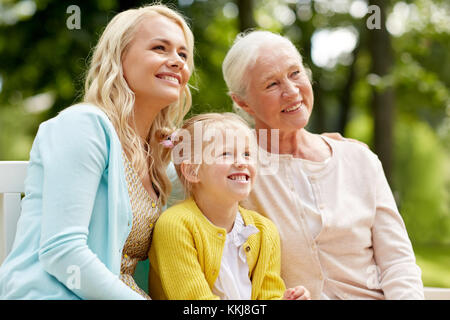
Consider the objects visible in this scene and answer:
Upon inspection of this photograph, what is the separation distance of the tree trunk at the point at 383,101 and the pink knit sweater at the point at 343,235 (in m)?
3.62

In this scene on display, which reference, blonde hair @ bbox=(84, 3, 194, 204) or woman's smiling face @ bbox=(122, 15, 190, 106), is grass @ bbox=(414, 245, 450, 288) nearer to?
blonde hair @ bbox=(84, 3, 194, 204)

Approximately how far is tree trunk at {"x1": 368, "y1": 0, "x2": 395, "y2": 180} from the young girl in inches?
158

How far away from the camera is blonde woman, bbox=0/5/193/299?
5.32ft

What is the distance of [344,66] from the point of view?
10.7 metres

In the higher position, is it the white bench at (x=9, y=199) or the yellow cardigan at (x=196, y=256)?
the white bench at (x=9, y=199)

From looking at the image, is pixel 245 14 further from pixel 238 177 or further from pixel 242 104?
pixel 238 177

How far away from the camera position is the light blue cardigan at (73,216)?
5.29ft

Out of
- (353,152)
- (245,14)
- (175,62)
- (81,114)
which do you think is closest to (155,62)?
(175,62)

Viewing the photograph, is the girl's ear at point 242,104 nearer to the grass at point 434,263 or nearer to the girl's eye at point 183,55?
the girl's eye at point 183,55

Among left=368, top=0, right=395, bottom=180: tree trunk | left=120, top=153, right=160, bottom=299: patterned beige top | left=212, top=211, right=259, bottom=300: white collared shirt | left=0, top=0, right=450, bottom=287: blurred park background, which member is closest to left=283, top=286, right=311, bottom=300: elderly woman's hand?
left=212, top=211, right=259, bottom=300: white collared shirt

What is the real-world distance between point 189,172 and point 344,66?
931 centimetres

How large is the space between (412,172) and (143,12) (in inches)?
326

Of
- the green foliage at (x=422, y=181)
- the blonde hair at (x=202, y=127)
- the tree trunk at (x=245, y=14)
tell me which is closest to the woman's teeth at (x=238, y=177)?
the blonde hair at (x=202, y=127)

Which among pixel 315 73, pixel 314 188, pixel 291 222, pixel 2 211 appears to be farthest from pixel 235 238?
pixel 315 73
